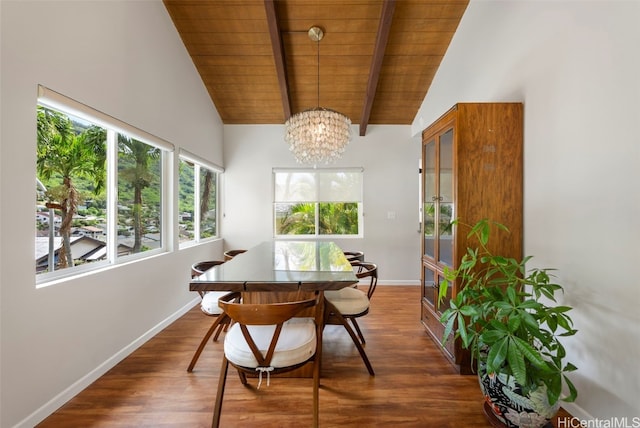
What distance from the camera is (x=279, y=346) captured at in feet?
4.62

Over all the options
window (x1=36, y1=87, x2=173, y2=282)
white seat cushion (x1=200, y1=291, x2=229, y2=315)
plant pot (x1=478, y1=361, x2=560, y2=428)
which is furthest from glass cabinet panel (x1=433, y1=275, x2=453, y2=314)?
window (x1=36, y1=87, x2=173, y2=282)

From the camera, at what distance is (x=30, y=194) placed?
1.48 meters

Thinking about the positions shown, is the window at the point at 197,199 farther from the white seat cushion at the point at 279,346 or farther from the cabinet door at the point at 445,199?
the cabinet door at the point at 445,199

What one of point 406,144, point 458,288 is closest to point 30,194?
point 458,288

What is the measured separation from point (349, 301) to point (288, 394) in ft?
2.36

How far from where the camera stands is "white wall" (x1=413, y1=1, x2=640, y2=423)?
1.32 meters

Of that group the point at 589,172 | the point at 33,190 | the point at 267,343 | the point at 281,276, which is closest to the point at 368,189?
the point at 589,172

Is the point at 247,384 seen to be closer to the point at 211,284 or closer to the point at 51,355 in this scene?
the point at 211,284

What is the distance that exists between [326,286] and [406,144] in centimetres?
353

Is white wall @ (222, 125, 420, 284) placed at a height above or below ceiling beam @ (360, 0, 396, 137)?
below

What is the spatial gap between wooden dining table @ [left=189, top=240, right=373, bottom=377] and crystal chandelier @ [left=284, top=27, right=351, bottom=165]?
100cm

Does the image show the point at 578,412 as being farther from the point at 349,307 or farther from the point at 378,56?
the point at 378,56

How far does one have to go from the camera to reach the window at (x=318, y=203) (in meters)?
4.43

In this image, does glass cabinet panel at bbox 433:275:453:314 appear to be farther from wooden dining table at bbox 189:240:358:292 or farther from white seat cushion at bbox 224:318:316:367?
white seat cushion at bbox 224:318:316:367
